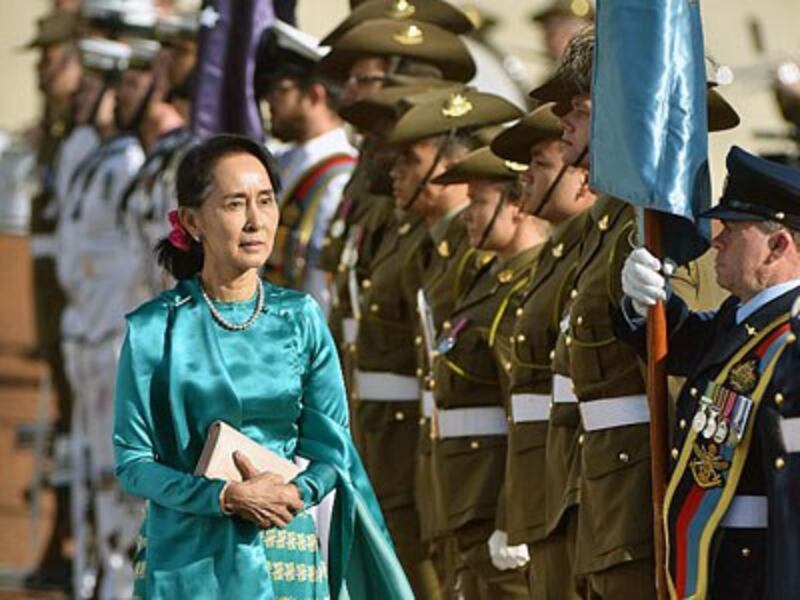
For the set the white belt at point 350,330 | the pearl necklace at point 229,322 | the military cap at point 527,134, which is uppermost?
the military cap at point 527,134

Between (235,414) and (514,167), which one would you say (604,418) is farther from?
(514,167)

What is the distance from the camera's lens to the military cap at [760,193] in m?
8.40

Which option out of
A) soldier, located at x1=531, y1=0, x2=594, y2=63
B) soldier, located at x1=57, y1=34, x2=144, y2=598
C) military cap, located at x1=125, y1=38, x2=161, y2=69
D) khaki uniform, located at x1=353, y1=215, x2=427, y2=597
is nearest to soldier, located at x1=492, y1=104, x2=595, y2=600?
khaki uniform, located at x1=353, y1=215, x2=427, y2=597

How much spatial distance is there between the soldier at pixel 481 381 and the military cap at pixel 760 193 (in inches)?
71.8

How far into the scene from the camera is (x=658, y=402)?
8.69 meters

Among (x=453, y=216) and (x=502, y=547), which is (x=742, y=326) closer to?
(x=502, y=547)

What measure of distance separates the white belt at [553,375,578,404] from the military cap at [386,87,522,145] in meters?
1.87

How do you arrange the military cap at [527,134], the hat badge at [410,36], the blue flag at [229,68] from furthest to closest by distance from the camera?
the blue flag at [229,68], the hat badge at [410,36], the military cap at [527,134]

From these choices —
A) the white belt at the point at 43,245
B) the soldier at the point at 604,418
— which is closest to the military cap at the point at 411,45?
the soldier at the point at 604,418

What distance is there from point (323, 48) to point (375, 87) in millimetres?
694

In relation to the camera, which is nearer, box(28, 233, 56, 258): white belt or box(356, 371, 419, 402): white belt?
box(356, 371, 419, 402): white belt

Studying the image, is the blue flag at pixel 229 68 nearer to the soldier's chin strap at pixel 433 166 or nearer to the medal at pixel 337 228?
the medal at pixel 337 228

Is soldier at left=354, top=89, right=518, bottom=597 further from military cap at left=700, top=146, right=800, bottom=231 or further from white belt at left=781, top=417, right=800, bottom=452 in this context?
white belt at left=781, top=417, right=800, bottom=452

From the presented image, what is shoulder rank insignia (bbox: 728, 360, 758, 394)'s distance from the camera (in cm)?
827
